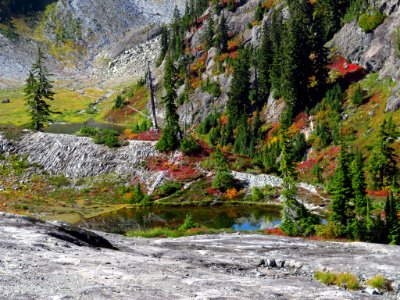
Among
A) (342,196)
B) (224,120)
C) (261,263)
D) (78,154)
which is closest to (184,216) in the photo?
(342,196)

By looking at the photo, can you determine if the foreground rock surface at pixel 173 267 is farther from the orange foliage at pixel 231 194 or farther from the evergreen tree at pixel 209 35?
the evergreen tree at pixel 209 35

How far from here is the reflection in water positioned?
5409cm

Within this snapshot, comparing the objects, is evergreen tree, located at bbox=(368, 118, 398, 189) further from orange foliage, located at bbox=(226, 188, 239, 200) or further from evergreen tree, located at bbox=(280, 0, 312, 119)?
evergreen tree, located at bbox=(280, 0, 312, 119)

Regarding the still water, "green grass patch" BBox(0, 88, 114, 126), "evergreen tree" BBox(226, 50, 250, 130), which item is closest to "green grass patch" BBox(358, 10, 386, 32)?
"evergreen tree" BBox(226, 50, 250, 130)

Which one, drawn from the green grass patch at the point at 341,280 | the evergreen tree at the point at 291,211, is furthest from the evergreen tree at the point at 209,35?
the green grass patch at the point at 341,280

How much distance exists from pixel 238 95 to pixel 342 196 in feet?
269

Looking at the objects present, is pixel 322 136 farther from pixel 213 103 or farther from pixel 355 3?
pixel 213 103

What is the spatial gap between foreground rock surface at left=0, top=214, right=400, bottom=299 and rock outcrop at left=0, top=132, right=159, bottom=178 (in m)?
45.2

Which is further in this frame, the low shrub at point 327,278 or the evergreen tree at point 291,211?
the evergreen tree at point 291,211

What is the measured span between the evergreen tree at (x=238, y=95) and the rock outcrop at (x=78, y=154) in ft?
152

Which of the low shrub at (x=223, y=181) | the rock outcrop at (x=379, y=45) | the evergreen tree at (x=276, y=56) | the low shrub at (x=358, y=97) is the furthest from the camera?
the evergreen tree at (x=276, y=56)

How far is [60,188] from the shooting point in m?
70.2

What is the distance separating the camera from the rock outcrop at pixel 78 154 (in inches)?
2891

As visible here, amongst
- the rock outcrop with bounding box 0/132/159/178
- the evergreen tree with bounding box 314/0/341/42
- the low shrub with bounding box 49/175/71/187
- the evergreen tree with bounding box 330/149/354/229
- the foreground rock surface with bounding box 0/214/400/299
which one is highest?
the evergreen tree with bounding box 314/0/341/42
